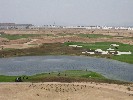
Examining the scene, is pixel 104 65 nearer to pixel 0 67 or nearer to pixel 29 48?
pixel 0 67

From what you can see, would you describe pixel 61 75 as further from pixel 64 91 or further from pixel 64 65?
pixel 64 65

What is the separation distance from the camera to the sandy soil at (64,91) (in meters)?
37.2

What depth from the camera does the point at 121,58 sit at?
2640 inches

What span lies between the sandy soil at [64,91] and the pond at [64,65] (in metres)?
7.92

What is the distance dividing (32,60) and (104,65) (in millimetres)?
17538

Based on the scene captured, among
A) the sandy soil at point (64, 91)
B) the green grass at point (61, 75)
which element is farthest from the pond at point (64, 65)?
the sandy soil at point (64, 91)

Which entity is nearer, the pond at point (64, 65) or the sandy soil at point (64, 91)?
the sandy soil at point (64, 91)

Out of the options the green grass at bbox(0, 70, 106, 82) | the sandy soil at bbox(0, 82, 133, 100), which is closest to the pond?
the green grass at bbox(0, 70, 106, 82)

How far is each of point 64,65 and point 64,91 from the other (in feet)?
72.4

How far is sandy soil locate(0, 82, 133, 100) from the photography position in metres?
37.2

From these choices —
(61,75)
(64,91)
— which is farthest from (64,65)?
(64,91)

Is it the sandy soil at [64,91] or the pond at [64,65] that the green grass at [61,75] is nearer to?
the pond at [64,65]

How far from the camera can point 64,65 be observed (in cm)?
6175

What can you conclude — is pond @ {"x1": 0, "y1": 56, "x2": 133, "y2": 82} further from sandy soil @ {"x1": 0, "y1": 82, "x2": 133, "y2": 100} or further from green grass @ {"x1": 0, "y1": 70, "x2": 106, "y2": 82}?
sandy soil @ {"x1": 0, "y1": 82, "x2": 133, "y2": 100}
